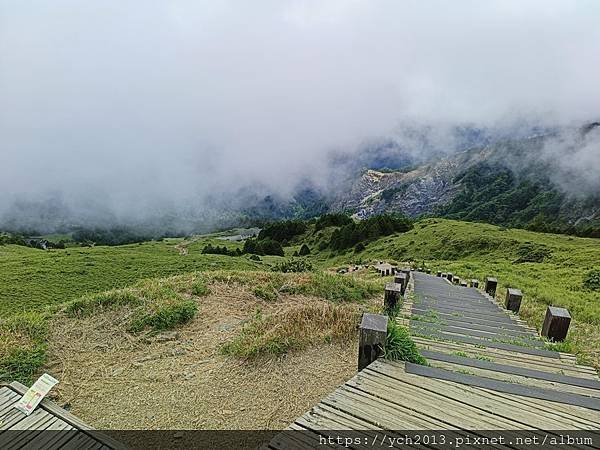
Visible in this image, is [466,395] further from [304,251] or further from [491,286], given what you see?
[304,251]

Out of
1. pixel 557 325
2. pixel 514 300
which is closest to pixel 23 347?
pixel 557 325

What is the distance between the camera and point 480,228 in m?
59.7

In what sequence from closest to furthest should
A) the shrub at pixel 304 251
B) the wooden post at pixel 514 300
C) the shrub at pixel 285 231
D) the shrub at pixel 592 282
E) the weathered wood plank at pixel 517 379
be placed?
1. the weathered wood plank at pixel 517 379
2. the wooden post at pixel 514 300
3. the shrub at pixel 592 282
4. the shrub at pixel 304 251
5. the shrub at pixel 285 231

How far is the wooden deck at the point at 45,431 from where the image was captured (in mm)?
4701

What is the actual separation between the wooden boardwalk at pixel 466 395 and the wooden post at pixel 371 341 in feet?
0.59

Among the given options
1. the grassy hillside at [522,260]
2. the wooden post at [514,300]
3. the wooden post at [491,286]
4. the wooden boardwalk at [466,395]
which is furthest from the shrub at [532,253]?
the wooden boardwalk at [466,395]

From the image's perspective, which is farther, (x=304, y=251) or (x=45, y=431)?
(x=304, y=251)

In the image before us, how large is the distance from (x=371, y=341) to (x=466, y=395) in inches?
53.3

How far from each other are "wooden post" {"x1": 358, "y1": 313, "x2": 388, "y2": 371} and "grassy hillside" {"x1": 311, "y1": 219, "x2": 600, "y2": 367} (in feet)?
14.6

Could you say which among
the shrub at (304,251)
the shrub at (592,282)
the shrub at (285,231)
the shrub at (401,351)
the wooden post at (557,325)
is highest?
the shrub at (401,351)

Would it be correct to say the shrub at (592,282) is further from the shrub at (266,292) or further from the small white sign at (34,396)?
the small white sign at (34,396)

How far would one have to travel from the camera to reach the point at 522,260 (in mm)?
40031

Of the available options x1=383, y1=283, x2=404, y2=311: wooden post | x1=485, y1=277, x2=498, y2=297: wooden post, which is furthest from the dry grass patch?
x1=485, y1=277, x2=498, y2=297: wooden post

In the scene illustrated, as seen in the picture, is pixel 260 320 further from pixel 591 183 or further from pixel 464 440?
pixel 591 183
